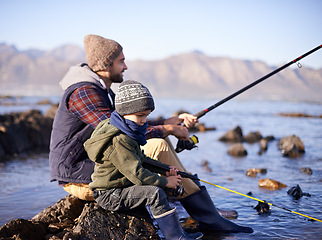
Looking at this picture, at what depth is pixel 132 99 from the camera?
282 centimetres

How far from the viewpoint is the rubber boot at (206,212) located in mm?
3363

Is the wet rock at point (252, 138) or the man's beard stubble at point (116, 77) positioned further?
the wet rock at point (252, 138)

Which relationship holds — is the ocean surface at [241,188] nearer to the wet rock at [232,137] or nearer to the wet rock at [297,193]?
the wet rock at [297,193]

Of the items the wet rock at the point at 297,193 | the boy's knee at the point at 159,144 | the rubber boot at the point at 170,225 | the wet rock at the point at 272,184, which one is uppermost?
the boy's knee at the point at 159,144

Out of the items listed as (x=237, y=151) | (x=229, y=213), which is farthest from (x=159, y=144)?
(x=237, y=151)

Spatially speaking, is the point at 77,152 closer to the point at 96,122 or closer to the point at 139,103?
the point at 96,122

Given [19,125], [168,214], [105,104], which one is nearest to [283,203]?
Answer: [168,214]

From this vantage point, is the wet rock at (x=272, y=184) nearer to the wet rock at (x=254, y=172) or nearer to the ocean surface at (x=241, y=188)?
the ocean surface at (x=241, y=188)

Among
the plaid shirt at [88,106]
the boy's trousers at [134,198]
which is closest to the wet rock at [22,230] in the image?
the boy's trousers at [134,198]

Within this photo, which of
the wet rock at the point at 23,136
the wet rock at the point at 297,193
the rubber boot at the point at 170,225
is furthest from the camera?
the wet rock at the point at 23,136

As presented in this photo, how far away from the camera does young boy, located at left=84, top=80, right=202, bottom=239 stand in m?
2.76

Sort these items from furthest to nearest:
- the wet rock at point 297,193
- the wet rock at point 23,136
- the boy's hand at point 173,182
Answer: the wet rock at point 23,136, the wet rock at point 297,193, the boy's hand at point 173,182

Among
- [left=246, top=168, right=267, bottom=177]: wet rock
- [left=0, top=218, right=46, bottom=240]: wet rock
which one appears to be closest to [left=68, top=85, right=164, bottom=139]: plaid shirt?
[left=0, top=218, right=46, bottom=240]: wet rock

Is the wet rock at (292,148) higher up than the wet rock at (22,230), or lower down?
lower down
